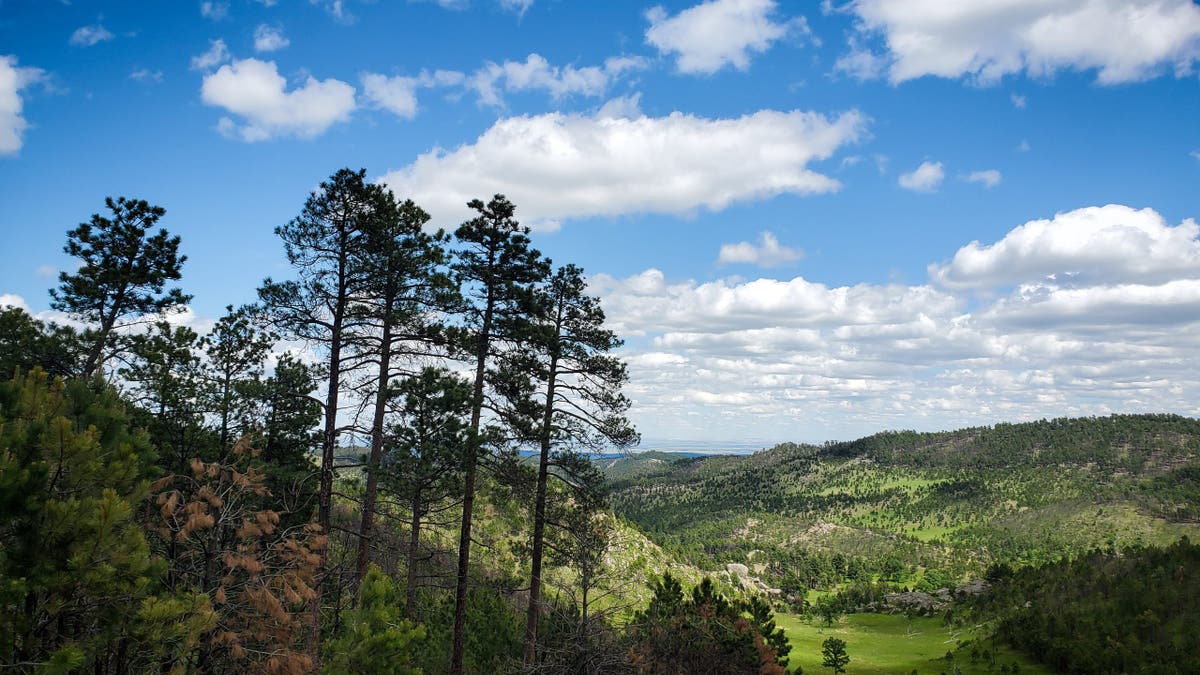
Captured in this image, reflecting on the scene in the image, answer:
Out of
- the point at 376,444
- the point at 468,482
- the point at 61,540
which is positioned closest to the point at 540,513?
the point at 468,482

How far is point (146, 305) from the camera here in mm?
20500

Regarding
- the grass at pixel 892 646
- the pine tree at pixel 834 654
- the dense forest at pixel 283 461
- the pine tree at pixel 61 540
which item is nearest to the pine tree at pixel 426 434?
the dense forest at pixel 283 461

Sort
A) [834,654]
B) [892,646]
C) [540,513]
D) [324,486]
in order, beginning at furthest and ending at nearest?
[892,646], [834,654], [540,513], [324,486]

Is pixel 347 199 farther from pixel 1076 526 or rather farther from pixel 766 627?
pixel 1076 526

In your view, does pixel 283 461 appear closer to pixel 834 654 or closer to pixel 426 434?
pixel 426 434

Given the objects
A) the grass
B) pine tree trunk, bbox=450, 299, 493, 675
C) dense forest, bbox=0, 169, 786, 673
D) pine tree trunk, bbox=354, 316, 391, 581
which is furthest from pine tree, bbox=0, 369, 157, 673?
the grass

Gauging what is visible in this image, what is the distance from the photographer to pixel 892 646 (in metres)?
75.5

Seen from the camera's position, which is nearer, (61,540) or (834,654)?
(61,540)

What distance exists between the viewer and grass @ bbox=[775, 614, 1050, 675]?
50.6m

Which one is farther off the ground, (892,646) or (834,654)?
(834,654)

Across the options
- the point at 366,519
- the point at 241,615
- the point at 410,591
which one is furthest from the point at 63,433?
the point at 410,591

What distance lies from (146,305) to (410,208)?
34.8ft

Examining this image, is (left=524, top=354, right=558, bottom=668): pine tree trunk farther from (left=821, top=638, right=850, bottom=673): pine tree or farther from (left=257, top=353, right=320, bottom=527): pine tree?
(left=821, top=638, right=850, bottom=673): pine tree

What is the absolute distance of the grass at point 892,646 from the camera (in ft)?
166
